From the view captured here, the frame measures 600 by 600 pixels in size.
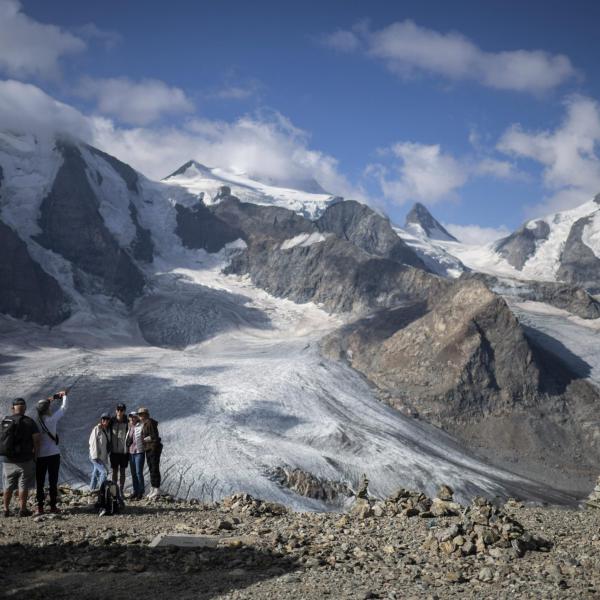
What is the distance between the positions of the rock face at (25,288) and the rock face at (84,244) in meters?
18.5

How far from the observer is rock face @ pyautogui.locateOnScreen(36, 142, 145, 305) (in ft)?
601

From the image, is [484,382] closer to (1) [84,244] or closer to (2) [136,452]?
(1) [84,244]

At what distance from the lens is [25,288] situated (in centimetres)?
15425

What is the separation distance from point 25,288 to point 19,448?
5853 inches

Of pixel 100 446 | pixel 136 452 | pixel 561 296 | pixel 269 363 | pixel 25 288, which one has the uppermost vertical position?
pixel 561 296

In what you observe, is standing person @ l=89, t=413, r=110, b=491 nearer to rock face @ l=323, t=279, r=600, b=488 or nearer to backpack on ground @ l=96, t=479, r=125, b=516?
backpack on ground @ l=96, t=479, r=125, b=516

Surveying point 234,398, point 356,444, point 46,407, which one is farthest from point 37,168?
point 46,407

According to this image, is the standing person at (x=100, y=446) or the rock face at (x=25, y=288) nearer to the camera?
the standing person at (x=100, y=446)

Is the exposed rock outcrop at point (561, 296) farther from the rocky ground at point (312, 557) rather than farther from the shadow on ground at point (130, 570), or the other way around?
the shadow on ground at point (130, 570)

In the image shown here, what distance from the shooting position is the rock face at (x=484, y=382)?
11931cm

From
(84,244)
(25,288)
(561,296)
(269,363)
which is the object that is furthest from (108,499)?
(561,296)

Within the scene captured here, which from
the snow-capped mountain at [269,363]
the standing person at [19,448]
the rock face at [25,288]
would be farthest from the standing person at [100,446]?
the rock face at [25,288]

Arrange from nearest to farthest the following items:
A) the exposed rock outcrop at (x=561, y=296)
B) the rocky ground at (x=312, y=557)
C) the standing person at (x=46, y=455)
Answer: the rocky ground at (x=312, y=557) → the standing person at (x=46, y=455) → the exposed rock outcrop at (x=561, y=296)

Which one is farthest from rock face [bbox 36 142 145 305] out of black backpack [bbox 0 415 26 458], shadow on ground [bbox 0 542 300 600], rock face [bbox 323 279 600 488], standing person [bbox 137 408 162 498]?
shadow on ground [bbox 0 542 300 600]
